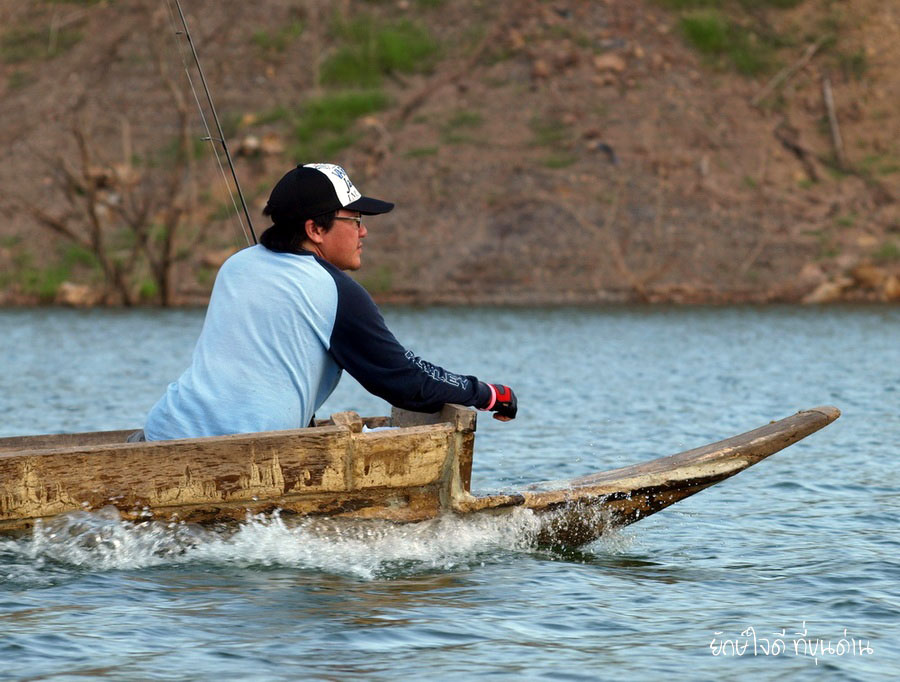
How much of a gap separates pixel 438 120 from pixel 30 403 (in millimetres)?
26309

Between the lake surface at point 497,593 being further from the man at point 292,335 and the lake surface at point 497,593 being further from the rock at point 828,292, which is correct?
the rock at point 828,292

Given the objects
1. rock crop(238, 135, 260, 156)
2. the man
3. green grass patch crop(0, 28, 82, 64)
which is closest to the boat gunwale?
the man

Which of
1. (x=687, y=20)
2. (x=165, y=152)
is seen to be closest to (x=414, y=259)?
(x=165, y=152)

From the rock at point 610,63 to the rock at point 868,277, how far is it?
9905 mm

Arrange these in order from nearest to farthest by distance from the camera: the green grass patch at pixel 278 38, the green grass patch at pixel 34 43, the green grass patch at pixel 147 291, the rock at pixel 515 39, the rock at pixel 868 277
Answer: the rock at pixel 868 277 < the green grass patch at pixel 147 291 < the rock at pixel 515 39 < the green grass patch at pixel 278 38 < the green grass patch at pixel 34 43

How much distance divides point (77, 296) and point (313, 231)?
104 feet

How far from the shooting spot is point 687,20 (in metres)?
44.9

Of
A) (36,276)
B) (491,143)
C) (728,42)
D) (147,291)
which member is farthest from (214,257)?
(728,42)

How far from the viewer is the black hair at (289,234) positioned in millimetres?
7066

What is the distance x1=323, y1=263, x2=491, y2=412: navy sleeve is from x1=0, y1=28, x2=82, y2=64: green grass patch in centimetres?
4349

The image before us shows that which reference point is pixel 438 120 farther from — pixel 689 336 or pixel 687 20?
pixel 689 336

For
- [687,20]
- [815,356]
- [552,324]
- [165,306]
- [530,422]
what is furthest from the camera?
[687,20]

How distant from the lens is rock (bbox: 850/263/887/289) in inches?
1423

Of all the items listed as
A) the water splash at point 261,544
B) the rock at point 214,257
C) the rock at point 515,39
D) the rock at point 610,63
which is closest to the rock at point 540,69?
the rock at point 515,39
